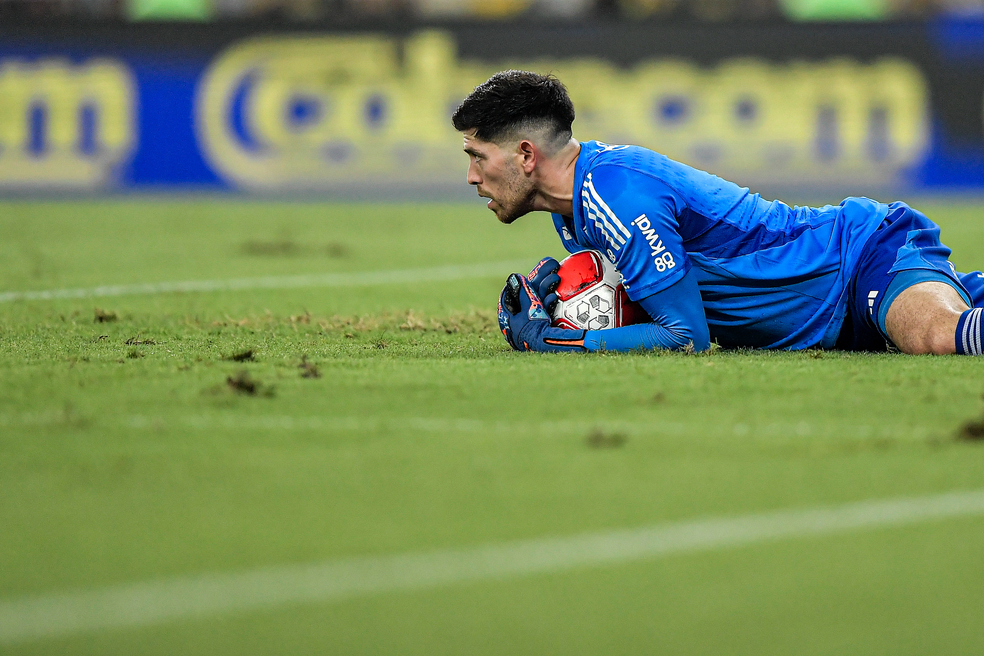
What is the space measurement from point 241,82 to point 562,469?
13.1m

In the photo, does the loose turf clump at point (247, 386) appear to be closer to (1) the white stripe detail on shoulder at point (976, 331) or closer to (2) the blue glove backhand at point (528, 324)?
(2) the blue glove backhand at point (528, 324)

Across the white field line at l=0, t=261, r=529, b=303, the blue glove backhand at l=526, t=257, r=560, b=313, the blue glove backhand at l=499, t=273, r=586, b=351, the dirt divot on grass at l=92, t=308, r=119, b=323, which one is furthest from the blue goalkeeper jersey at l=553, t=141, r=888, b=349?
the white field line at l=0, t=261, r=529, b=303

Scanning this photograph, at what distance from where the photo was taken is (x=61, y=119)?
49.6 ft

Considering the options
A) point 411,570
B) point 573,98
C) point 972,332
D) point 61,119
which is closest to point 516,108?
point 972,332

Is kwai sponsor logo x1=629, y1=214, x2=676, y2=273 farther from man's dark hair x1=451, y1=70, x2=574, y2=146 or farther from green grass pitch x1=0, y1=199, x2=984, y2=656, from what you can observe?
man's dark hair x1=451, y1=70, x2=574, y2=146

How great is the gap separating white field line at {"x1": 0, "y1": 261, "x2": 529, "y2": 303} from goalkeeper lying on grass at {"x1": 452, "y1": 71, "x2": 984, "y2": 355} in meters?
3.45

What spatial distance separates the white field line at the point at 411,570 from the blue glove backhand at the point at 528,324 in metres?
2.11

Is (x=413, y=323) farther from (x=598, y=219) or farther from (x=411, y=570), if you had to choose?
(x=411, y=570)

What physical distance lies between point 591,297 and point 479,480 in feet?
6.58

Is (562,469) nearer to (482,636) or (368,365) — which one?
(482,636)

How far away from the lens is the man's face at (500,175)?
4863mm

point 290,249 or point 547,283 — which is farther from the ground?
point 547,283

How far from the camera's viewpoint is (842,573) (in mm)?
2555

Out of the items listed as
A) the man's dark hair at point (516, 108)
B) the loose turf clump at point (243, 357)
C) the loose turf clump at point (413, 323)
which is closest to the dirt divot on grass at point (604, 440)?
the man's dark hair at point (516, 108)
